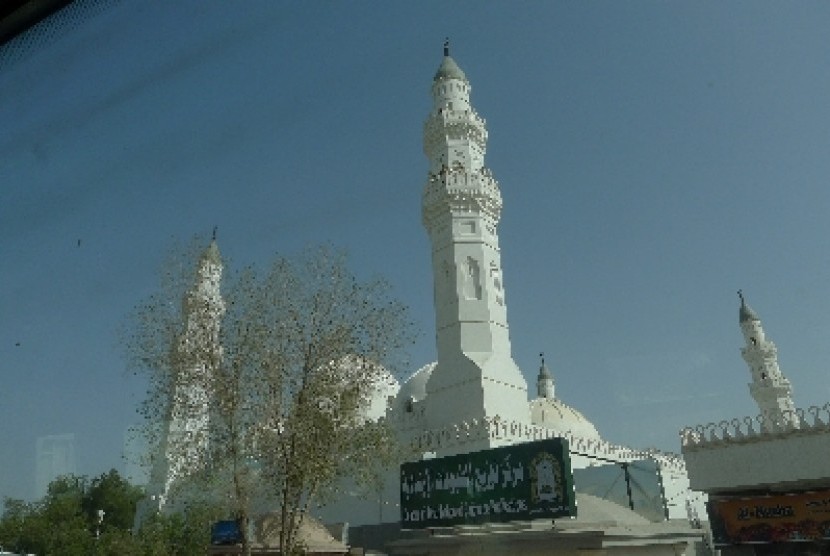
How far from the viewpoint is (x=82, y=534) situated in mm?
36312

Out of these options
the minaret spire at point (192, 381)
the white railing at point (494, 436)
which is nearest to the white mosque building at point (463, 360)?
the white railing at point (494, 436)

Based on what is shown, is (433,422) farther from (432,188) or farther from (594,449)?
(432,188)

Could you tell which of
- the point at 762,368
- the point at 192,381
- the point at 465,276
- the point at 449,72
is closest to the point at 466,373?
the point at 465,276

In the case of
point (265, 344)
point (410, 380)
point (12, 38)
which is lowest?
point (12, 38)

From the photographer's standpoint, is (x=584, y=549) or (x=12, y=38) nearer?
(x=12, y=38)

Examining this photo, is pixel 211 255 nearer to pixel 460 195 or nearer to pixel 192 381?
pixel 460 195

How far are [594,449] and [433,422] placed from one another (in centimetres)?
703

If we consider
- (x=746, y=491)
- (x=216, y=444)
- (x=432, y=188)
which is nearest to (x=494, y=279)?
(x=432, y=188)

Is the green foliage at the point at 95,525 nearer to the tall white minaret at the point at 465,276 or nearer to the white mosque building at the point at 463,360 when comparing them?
the white mosque building at the point at 463,360

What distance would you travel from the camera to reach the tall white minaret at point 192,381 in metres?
16.4

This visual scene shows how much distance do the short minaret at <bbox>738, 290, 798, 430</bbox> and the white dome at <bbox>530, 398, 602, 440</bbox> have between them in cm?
930

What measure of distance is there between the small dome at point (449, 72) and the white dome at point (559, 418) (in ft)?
56.5

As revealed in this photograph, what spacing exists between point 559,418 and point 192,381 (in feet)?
75.6

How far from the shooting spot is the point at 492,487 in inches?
600
